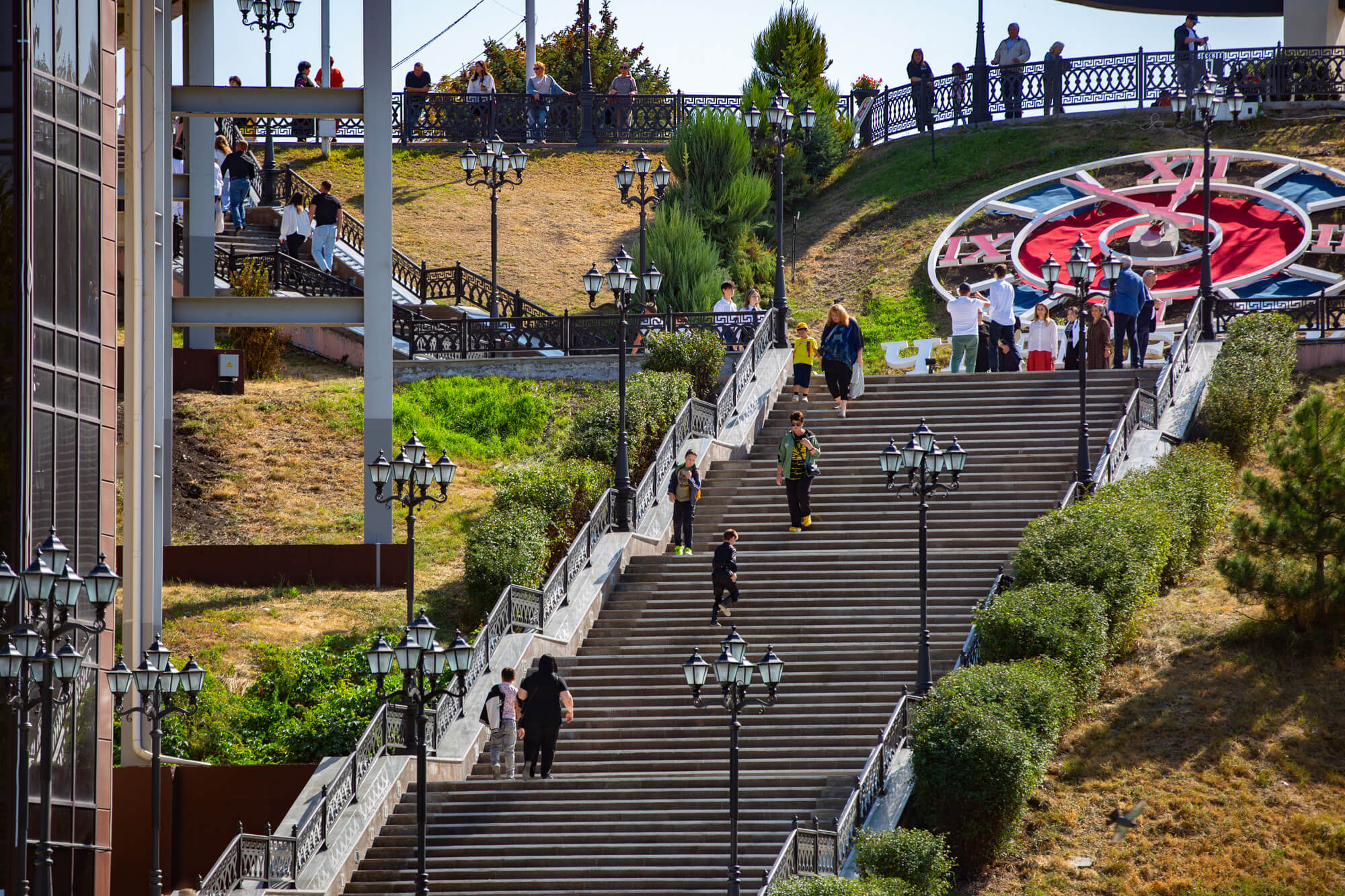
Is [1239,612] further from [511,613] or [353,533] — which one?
[353,533]

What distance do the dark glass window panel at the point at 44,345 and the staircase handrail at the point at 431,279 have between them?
1417 cm

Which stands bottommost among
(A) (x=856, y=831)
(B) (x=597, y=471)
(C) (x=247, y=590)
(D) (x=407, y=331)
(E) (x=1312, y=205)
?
(A) (x=856, y=831)

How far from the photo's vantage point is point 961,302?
3084 cm

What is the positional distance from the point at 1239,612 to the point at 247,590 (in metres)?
13.6

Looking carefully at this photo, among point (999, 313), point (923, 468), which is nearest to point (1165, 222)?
point (999, 313)

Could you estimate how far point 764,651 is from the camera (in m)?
23.0

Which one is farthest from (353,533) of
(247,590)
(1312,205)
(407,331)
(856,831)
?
(1312,205)

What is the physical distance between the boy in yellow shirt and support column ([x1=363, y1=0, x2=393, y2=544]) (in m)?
6.20

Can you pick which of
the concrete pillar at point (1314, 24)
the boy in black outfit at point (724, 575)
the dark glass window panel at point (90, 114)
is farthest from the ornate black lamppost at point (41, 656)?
the concrete pillar at point (1314, 24)

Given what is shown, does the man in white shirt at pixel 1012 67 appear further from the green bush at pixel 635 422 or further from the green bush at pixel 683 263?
the green bush at pixel 635 422

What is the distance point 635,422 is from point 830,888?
502 inches

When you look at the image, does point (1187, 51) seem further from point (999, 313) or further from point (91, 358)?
point (91, 358)

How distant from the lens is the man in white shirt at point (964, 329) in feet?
100

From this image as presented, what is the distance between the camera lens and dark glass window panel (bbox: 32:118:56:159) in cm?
2127
